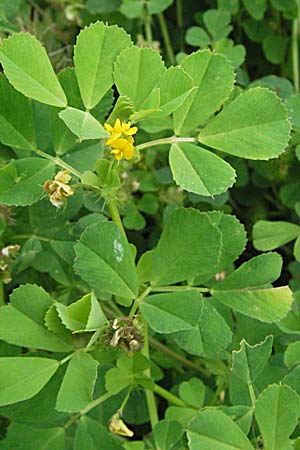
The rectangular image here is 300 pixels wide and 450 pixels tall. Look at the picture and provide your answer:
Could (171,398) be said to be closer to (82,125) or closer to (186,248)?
(186,248)

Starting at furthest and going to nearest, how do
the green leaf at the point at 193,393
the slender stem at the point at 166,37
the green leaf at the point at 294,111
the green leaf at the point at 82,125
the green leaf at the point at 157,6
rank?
the slender stem at the point at 166,37
the green leaf at the point at 157,6
the green leaf at the point at 294,111
the green leaf at the point at 193,393
the green leaf at the point at 82,125

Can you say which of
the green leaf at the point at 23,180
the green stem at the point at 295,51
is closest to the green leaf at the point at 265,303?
the green leaf at the point at 23,180

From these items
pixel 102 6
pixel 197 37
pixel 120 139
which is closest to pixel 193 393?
pixel 120 139

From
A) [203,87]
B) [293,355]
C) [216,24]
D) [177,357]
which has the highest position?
[203,87]

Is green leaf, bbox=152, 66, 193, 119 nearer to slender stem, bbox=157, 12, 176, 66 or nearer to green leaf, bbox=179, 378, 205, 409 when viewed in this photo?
green leaf, bbox=179, 378, 205, 409

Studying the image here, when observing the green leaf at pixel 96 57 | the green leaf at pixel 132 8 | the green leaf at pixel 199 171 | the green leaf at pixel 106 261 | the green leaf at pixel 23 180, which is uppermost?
the green leaf at pixel 96 57

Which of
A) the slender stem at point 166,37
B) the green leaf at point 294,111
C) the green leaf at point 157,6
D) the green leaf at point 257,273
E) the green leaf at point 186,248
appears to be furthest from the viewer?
the slender stem at point 166,37

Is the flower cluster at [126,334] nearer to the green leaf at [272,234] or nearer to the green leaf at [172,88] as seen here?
the green leaf at [172,88]

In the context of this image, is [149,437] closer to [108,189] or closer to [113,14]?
[108,189]
